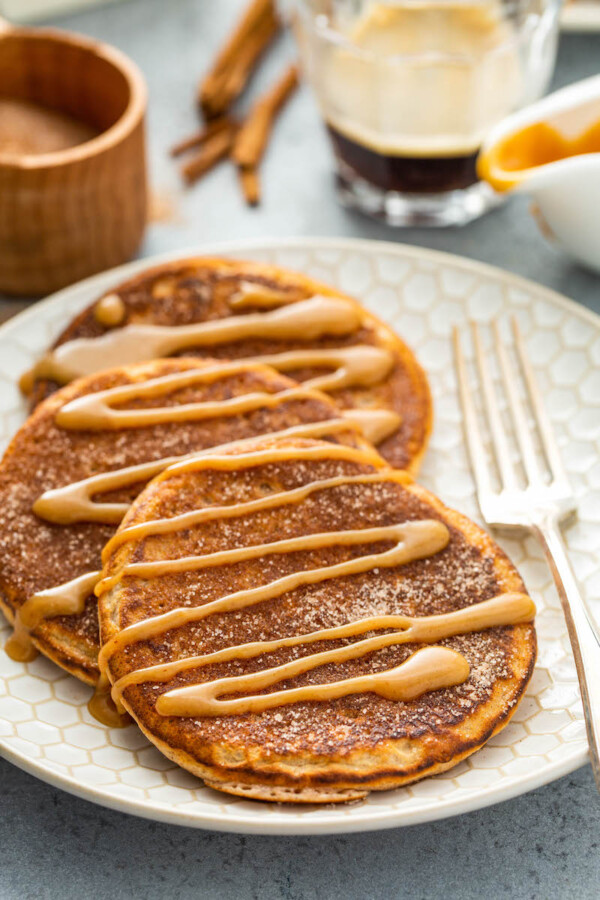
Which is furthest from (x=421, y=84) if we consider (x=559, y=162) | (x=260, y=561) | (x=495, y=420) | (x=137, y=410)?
(x=260, y=561)

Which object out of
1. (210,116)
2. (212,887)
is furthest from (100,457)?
(210,116)

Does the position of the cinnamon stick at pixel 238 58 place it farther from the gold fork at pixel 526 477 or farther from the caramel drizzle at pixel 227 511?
the caramel drizzle at pixel 227 511

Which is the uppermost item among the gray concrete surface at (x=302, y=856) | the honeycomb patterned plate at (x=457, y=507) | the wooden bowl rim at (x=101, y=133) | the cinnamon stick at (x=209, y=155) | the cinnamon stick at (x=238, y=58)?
the wooden bowl rim at (x=101, y=133)

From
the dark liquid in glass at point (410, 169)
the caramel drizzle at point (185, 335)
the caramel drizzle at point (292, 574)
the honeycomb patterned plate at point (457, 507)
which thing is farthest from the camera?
the dark liquid in glass at point (410, 169)

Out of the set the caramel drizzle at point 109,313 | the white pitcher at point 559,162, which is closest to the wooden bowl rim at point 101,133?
the caramel drizzle at point 109,313

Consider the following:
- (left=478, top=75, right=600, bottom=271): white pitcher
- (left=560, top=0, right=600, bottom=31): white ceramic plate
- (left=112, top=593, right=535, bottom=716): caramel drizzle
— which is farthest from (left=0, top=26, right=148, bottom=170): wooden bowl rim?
(left=560, top=0, right=600, bottom=31): white ceramic plate

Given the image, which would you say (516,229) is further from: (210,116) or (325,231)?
(210,116)

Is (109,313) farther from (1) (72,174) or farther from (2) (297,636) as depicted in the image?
(2) (297,636)
